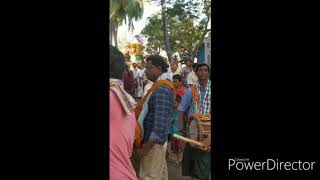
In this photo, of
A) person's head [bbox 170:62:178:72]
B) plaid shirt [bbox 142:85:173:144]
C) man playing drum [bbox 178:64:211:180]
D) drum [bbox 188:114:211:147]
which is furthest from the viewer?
person's head [bbox 170:62:178:72]

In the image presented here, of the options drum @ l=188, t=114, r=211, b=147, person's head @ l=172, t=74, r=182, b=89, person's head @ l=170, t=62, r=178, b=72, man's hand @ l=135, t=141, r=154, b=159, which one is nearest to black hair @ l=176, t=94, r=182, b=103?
person's head @ l=172, t=74, r=182, b=89

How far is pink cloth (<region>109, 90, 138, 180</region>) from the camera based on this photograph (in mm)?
2047

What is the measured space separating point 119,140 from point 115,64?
1.41ft

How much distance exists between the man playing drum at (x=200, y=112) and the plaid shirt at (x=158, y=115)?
958mm

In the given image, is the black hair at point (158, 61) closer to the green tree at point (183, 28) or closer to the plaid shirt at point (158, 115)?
→ the plaid shirt at point (158, 115)

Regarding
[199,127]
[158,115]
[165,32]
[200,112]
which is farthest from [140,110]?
[165,32]

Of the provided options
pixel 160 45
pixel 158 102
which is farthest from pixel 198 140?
pixel 160 45

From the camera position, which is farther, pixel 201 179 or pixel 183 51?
pixel 183 51

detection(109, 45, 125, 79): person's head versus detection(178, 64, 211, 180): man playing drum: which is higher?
→ detection(109, 45, 125, 79): person's head

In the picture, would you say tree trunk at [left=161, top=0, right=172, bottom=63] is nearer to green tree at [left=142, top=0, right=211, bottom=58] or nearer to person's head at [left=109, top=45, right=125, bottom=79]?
green tree at [left=142, top=0, right=211, bottom=58]

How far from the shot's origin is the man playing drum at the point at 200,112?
13.6 ft
